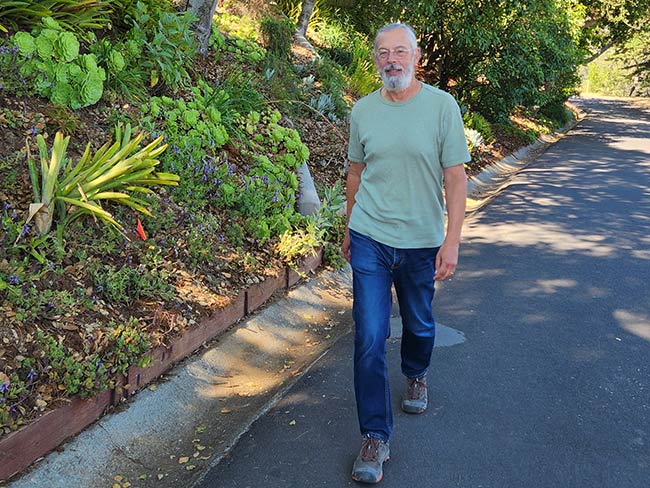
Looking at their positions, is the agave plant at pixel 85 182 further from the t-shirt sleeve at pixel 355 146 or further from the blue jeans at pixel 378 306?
the blue jeans at pixel 378 306

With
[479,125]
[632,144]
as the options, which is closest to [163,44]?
[479,125]

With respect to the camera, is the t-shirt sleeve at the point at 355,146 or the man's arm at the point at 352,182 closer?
the t-shirt sleeve at the point at 355,146

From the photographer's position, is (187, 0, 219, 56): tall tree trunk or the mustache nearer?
the mustache

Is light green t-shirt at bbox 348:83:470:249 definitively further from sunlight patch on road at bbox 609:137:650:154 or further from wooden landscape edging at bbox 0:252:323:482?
sunlight patch on road at bbox 609:137:650:154

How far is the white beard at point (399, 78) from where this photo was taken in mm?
3382

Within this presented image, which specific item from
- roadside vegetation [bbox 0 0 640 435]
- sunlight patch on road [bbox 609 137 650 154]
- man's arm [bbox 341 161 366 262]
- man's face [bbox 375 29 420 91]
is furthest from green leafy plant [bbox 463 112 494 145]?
man's face [bbox 375 29 420 91]

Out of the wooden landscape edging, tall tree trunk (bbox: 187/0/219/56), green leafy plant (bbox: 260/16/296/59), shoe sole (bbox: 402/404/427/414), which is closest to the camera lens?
the wooden landscape edging

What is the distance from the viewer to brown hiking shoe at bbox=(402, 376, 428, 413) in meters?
4.09

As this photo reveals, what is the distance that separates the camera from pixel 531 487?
339 cm

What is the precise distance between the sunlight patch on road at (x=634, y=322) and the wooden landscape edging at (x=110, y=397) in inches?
107

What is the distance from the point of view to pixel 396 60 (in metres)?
3.39

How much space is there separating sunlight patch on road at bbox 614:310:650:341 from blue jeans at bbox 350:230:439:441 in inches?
94.0

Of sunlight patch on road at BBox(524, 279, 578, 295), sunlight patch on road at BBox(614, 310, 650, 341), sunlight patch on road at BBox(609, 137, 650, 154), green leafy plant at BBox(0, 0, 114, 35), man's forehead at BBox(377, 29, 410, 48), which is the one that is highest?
green leafy plant at BBox(0, 0, 114, 35)

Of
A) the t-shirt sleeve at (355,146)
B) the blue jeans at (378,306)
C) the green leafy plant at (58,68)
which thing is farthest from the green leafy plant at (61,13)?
the blue jeans at (378,306)
